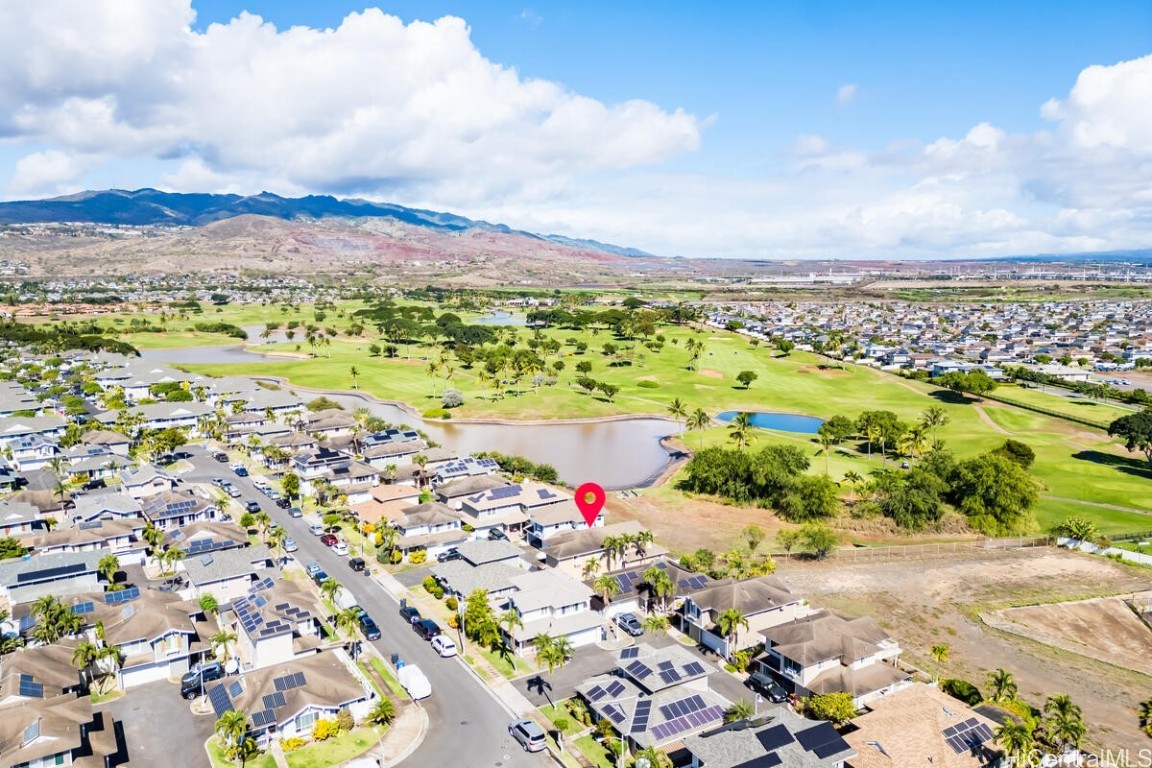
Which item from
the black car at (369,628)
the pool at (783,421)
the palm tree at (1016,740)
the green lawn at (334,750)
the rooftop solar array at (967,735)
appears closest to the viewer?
the palm tree at (1016,740)

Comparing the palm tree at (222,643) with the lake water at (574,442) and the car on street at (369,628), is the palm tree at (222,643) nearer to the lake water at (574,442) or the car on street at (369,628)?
the car on street at (369,628)

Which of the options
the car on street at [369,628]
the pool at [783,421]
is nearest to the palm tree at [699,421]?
the pool at [783,421]

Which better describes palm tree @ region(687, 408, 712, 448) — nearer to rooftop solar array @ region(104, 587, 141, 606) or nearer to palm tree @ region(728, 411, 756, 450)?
palm tree @ region(728, 411, 756, 450)

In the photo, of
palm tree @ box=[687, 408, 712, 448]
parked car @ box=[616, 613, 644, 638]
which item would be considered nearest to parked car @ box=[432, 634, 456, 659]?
parked car @ box=[616, 613, 644, 638]

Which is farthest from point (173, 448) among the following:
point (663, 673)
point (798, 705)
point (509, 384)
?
point (798, 705)

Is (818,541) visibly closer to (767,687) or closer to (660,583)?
(660,583)

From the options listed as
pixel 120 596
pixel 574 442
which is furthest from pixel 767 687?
pixel 574 442
